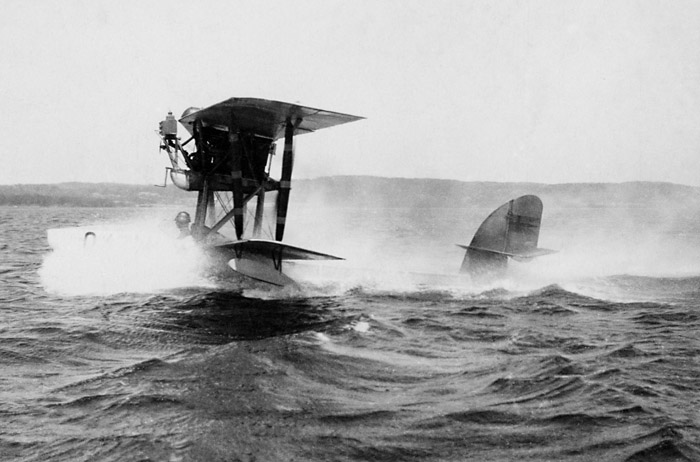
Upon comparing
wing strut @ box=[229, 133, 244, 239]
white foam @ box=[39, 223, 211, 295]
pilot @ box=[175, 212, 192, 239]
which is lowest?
white foam @ box=[39, 223, 211, 295]

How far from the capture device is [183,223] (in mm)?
18141

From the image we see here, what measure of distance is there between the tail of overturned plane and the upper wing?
6.67 m

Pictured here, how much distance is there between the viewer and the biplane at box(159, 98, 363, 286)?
1445cm

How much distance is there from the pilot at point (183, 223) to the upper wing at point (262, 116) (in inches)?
123

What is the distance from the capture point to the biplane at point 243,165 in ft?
47.4

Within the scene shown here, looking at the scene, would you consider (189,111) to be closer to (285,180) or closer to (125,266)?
(285,180)

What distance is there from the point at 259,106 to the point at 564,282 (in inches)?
502

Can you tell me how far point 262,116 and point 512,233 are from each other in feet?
31.7

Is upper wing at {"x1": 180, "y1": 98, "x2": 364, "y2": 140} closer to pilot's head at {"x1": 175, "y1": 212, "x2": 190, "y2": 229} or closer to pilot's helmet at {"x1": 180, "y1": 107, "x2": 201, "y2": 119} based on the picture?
pilot's helmet at {"x1": 180, "y1": 107, "x2": 201, "y2": 119}

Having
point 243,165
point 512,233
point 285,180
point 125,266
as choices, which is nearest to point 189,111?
point 243,165

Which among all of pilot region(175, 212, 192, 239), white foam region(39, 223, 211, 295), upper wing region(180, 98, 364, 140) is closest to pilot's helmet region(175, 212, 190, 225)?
pilot region(175, 212, 192, 239)

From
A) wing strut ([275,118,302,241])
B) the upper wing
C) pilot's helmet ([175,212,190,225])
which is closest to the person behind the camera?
the upper wing

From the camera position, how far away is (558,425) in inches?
236

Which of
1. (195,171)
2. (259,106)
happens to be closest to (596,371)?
(259,106)
